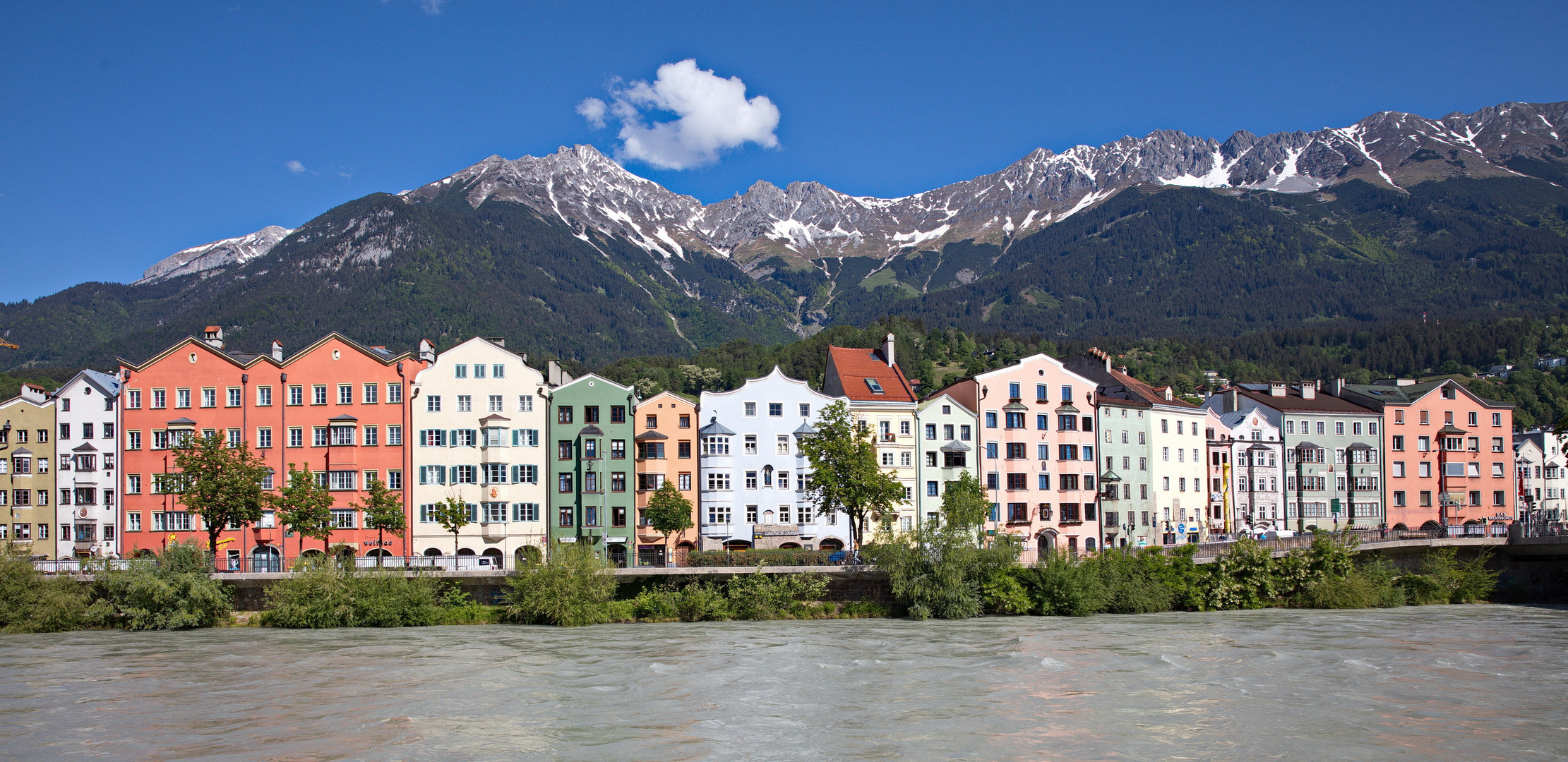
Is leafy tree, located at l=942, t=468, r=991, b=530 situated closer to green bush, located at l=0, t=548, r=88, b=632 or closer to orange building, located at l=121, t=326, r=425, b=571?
orange building, located at l=121, t=326, r=425, b=571

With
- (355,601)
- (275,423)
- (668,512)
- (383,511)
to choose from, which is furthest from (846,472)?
(275,423)

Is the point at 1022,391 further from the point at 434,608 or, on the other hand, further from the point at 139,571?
the point at 139,571

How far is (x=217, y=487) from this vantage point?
224 feet

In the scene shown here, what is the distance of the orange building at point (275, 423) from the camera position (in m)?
77.4

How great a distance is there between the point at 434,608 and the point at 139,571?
1538 cm

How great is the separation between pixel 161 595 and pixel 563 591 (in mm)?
20695

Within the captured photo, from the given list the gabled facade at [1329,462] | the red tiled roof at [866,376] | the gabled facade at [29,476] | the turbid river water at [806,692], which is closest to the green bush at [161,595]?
the turbid river water at [806,692]

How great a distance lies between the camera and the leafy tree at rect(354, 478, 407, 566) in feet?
236

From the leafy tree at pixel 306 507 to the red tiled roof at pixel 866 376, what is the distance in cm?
3650

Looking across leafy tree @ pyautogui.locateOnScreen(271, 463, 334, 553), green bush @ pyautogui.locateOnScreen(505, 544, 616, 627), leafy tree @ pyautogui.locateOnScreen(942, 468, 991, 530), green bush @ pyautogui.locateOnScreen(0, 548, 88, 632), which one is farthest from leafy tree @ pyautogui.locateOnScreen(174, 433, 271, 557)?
leafy tree @ pyautogui.locateOnScreen(942, 468, 991, 530)

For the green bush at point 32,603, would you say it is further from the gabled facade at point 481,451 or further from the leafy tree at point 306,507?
the gabled facade at point 481,451

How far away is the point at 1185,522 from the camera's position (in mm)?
95312

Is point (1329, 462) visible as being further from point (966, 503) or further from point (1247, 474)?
point (966, 503)

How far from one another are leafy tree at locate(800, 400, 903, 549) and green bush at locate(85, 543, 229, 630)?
35052 millimetres
